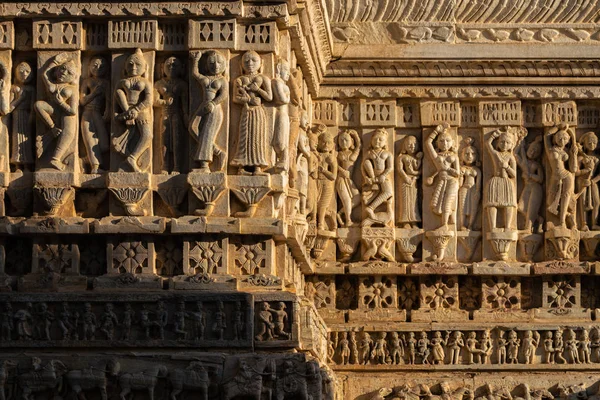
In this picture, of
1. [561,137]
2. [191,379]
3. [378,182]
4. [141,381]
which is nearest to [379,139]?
[378,182]

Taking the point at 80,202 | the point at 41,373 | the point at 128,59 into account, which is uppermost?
the point at 128,59

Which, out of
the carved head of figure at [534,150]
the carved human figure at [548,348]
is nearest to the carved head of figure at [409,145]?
the carved head of figure at [534,150]

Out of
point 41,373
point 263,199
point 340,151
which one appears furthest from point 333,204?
point 41,373

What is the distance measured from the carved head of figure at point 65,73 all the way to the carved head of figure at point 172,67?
95 cm

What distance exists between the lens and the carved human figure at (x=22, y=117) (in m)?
24.0

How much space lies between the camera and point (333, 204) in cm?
2639

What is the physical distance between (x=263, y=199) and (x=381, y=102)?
340 cm

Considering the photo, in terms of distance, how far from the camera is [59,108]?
23.9 metres

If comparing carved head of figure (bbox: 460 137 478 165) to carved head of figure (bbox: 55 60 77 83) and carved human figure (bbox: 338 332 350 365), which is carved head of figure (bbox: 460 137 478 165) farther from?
carved head of figure (bbox: 55 60 77 83)

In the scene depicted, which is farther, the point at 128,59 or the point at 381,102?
the point at 381,102

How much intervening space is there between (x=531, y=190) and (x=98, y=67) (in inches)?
214

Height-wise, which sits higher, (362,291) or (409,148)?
(409,148)

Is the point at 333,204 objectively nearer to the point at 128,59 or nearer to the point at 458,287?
the point at 458,287

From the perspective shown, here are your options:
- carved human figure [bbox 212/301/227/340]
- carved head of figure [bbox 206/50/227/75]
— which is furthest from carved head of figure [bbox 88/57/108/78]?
carved human figure [bbox 212/301/227/340]
